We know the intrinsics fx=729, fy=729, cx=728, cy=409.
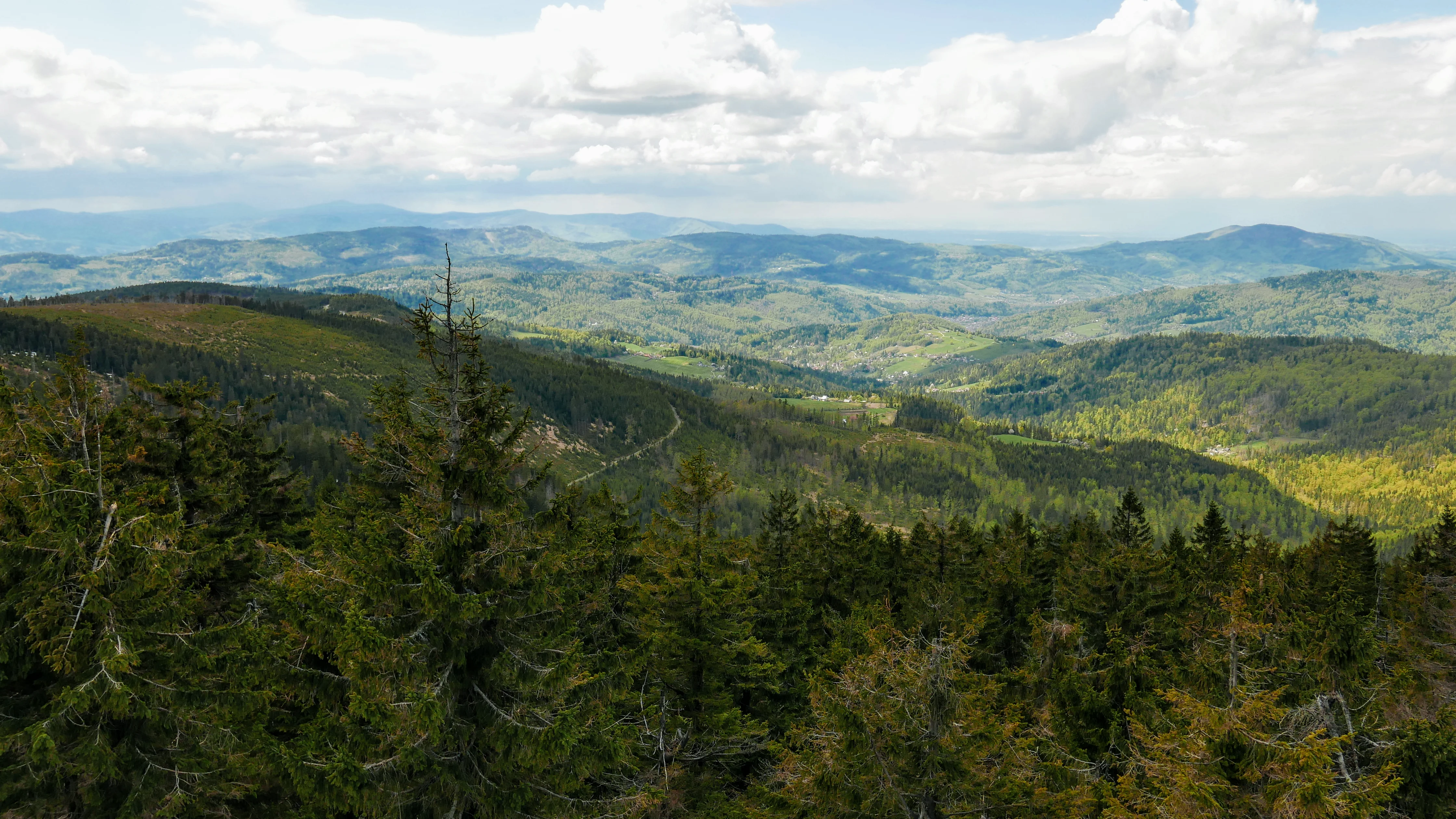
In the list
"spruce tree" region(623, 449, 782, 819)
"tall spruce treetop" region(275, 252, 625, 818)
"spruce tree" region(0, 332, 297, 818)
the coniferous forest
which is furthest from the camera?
"spruce tree" region(623, 449, 782, 819)

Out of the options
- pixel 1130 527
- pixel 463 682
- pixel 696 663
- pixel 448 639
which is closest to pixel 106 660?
pixel 448 639

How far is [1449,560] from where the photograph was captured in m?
47.9

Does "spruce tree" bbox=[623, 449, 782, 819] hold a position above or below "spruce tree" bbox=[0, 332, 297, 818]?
below

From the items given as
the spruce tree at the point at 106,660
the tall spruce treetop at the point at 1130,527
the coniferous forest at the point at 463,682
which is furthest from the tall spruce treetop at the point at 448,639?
the tall spruce treetop at the point at 1130,527

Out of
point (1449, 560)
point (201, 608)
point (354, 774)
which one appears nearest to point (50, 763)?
point (354, 774)

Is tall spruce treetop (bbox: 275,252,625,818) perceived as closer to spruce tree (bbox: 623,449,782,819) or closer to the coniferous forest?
the coniferous forest

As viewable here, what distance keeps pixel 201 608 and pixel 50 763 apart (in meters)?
11.1

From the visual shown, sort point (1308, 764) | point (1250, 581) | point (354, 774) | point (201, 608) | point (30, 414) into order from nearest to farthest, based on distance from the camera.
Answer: point (354, 774) < point (1308, 764) < point (30, 414) < point (201, 608) < point (1250, 581)

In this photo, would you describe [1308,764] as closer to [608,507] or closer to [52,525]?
[52,525]

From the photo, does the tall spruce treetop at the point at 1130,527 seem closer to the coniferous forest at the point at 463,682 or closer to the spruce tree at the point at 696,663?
the coniferous forest at the point at 463,682

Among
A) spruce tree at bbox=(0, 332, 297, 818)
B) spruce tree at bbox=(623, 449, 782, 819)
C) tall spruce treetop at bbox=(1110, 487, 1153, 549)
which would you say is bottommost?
tall spruce treetop at bbox=(1110, 487, 1153, 549)

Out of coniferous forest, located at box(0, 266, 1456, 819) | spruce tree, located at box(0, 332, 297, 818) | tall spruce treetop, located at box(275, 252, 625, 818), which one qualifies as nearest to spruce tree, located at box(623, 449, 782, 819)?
coniferous forest, located at box(0, 266, 1456, 819)

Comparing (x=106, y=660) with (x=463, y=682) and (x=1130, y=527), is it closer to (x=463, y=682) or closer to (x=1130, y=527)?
(x=463, y=682)

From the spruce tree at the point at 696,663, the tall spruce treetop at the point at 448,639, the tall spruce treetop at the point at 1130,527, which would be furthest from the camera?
the tall spruce treetop at the point at 1130,527
